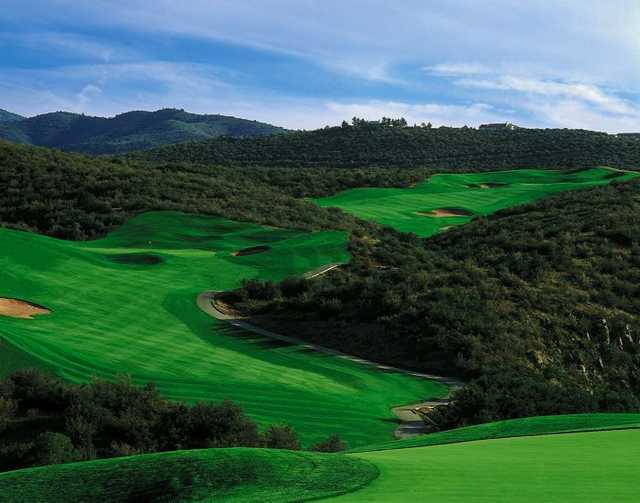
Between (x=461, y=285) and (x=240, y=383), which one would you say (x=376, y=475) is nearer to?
(x=240, y=383)

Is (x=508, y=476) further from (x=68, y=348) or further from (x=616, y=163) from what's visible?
(x=616, y=163)

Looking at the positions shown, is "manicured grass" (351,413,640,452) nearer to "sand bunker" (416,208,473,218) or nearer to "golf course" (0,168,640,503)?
"golf course" (0,168,640,503)

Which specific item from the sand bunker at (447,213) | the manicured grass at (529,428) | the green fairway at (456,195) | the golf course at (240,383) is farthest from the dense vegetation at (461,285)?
the sand bunker at (447,213)

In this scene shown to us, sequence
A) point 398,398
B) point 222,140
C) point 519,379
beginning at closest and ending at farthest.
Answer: point 519,379 < point 398,398 < point 222,140

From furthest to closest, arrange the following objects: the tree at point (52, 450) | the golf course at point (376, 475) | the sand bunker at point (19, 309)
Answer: the sand bunker at point (19, 309), the tree at point (52, 450), the golf course at point (376, 475)

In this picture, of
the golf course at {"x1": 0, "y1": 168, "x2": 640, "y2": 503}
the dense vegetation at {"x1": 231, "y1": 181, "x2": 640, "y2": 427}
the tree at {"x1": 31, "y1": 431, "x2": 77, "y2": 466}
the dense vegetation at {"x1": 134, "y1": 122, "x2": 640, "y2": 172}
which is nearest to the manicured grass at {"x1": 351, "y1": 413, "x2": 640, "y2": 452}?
the golf course at {"x1": 0, "y1": 168, "x2": 640, "y2": 503}

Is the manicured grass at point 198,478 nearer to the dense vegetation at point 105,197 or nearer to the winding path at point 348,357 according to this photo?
the winding path at point 348,357

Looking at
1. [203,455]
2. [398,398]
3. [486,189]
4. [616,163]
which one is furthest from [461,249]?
[616,163]

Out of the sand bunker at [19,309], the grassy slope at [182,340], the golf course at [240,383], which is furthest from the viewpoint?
the sand bunker at [19,309]

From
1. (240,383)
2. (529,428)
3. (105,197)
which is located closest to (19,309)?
(240,383)
